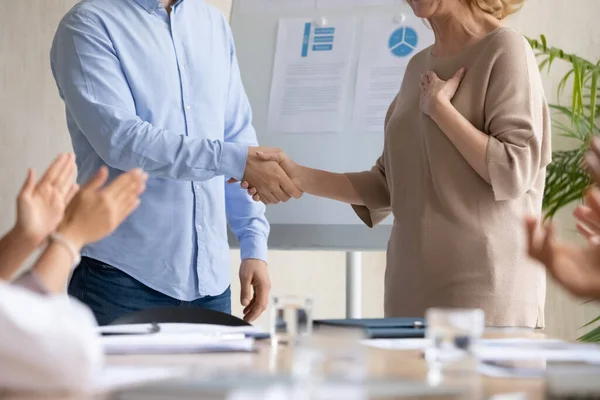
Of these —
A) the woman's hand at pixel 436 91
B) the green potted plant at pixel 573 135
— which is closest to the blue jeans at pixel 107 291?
the woman's hand at pixel 436 91

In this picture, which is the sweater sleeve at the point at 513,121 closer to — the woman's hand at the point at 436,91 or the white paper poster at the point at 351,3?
the woman's hand at the point at 436,91

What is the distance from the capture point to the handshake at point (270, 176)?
2.58 meters

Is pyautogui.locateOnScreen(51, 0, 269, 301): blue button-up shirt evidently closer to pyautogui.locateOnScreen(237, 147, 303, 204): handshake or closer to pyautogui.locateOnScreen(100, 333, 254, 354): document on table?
pyautogui.locateOnScreen(237, 147, 303, 204): handshake

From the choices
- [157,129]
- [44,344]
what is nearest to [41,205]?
[44,344]

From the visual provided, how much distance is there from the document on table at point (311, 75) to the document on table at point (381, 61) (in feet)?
0.19

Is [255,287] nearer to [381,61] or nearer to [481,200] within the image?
[481,200]

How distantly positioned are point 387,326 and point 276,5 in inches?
77.7

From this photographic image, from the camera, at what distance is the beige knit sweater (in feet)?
6.82

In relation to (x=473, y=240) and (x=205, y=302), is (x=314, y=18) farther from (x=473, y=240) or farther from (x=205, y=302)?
(x=473, y=240)

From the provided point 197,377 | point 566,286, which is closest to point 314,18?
point 566,286

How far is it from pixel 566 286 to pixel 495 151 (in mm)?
724

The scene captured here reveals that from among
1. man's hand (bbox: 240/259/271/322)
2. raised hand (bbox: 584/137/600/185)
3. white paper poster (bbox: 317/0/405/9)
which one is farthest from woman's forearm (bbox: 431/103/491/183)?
white paper poster (bbox: 317/0/405/9)

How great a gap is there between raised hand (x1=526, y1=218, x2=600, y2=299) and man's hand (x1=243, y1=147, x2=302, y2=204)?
124cm

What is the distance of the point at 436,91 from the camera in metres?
2.16
